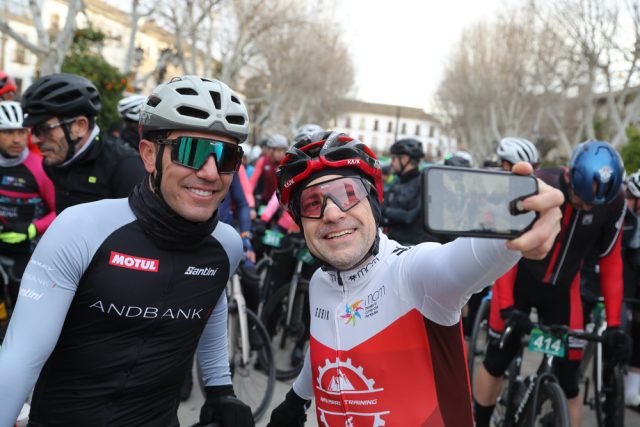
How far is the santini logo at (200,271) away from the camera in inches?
75.8

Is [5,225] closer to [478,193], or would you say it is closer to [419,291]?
[419,291]

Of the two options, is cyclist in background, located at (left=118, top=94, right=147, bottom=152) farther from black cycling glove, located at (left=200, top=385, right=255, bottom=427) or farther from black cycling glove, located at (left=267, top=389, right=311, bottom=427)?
black cycling glove, located at (left=267, top=389, right=311, bottom=427)

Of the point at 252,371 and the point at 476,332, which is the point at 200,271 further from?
the point at 476,332

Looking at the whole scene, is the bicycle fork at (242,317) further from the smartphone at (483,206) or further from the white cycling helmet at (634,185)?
the white cycling helmet at (634,185)

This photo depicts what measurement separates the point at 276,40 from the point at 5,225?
26963 millimetres

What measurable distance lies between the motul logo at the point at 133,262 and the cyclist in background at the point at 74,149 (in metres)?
1.44

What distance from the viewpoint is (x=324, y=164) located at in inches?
75.4

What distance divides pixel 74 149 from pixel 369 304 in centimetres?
223

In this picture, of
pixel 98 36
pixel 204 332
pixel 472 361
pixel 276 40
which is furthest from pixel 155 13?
pixel 204 332

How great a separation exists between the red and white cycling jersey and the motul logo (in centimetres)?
62

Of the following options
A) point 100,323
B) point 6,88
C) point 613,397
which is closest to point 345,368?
point 100,323

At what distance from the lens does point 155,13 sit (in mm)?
18141

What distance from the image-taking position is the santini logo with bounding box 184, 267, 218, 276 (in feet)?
6.31

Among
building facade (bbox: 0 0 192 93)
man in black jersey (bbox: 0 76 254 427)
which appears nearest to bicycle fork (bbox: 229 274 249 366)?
man in black jersey (bbox: 0 76 254 427)
